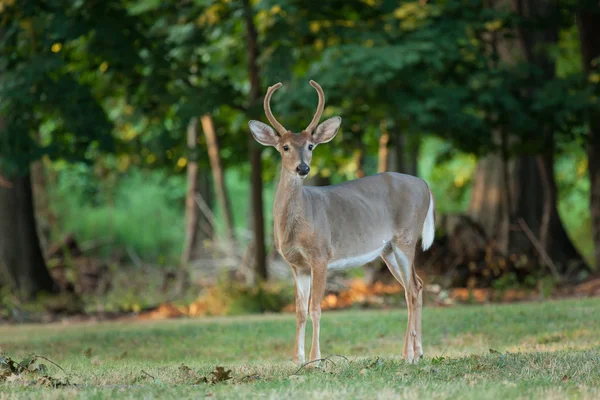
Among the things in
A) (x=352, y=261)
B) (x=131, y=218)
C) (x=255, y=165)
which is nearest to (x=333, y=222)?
(x=352, y=261)

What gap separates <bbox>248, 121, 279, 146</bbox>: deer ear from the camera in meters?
8.16

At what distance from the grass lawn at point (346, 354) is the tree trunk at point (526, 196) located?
4.31 meters

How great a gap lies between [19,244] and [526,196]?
8903 mm

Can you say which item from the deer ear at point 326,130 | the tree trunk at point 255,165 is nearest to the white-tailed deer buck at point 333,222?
the deer ear at point 326,130

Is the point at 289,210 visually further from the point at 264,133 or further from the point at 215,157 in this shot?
the point at 215,157

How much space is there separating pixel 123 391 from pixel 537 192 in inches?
542

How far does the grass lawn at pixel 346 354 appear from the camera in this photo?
6086 millimetres

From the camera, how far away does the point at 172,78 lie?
51.8ft

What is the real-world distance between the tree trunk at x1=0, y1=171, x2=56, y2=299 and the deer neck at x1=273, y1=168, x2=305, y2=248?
9.69 meters

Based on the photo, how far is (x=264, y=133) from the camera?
27.0 ft

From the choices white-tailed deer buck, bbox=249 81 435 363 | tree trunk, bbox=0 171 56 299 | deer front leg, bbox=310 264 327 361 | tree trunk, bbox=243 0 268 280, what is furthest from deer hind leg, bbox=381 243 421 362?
tree trunk, bbox=0 171 56 299

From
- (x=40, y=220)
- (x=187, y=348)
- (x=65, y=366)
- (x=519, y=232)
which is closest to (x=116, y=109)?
(x=40, y=220)

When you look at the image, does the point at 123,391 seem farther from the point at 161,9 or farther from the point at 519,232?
the point at 519,232

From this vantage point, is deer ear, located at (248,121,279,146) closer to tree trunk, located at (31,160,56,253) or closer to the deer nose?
the deer nose
